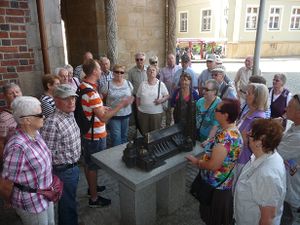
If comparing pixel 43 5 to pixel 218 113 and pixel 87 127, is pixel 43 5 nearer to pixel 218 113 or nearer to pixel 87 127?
pixel 87 127

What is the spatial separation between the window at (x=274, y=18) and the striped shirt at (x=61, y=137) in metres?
29.8

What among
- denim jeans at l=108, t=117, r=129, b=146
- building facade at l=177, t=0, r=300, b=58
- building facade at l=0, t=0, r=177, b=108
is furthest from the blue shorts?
building facade at l=177, t=0, r=300, b=58

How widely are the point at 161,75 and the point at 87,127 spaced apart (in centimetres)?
317

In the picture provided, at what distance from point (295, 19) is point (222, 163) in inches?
1246

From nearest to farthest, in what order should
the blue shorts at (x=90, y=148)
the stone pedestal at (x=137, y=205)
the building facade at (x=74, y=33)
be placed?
the stone pedestal at (x=137, y=205) < the blue shorts at (x=90, y=148) < the building facade at (x=74, y=33)

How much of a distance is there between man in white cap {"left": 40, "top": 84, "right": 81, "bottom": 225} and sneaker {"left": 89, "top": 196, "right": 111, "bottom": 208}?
0.79 metres

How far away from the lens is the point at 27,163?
6.51 feet

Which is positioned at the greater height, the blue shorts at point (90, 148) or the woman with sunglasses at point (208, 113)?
the woman with sunglasses at point (208, 113)

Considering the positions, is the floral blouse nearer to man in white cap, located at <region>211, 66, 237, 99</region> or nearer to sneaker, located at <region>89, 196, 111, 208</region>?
sneaker, located at <region>89, 196, 111, 208</region>

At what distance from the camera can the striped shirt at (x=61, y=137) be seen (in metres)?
2.41

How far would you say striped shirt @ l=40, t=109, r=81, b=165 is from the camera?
2408 millimetres

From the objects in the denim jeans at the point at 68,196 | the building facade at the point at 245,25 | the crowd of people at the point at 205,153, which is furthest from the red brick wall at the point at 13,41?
the building facade at the point at 245,25

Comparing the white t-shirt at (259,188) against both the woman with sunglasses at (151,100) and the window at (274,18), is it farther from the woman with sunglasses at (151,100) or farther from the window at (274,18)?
the window at (274,18)

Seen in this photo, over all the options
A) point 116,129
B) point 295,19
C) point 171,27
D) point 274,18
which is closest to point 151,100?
point 116,129
